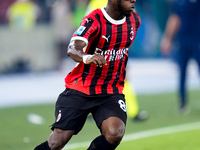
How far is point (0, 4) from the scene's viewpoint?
1560 cm

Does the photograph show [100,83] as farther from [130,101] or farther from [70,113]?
[130,101]

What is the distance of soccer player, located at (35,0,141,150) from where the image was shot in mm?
4906

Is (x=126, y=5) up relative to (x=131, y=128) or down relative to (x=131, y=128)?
up

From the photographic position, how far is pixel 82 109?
506 centimetres

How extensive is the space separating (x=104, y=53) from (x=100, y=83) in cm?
31

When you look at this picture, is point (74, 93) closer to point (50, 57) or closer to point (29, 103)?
point (29, 103)

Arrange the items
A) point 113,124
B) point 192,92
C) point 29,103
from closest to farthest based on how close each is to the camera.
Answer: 1. point 113,124
2. point 29,103
3. point 192,92

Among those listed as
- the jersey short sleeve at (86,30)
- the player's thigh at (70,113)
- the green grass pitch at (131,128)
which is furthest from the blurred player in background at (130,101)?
the player's thigh at (70,113)

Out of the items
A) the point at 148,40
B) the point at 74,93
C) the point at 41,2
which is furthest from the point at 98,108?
the point at 148,40

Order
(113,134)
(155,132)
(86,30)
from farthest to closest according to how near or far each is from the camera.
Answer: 1. (155,132)
2. (86,30)
3. (113,134)

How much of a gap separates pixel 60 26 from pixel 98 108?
37.0ft

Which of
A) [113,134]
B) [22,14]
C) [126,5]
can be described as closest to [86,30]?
[126,5]

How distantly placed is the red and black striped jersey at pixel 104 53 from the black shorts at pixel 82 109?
0.23 ft

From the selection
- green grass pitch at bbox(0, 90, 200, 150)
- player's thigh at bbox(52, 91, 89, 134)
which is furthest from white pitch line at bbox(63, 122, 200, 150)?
player's thigh at bbox(52, 91, 89, 134)
